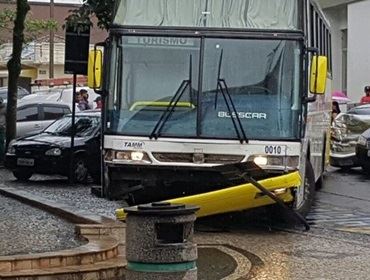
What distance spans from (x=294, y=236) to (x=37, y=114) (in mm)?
14423

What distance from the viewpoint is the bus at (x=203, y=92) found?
11.2 meters

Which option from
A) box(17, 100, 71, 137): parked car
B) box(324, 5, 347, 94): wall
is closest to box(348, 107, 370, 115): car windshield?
box(17, 100, 71, 137): parked car

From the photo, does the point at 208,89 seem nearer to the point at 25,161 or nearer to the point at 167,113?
the point at 167,113

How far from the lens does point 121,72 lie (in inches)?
452

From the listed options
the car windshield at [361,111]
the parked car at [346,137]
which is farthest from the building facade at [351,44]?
the parked car at [346,137]

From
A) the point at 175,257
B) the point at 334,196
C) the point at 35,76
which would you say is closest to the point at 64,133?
the point at 334,196

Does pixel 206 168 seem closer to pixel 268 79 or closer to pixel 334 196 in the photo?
pixel 268 79

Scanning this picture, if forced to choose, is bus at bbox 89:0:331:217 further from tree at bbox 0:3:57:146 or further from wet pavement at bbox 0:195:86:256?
tree at bbox 0:3:57:146

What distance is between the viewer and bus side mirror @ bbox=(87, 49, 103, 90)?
11.4 meters

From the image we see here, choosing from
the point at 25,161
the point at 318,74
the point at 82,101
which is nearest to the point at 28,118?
the point at 82,101

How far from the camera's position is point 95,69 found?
11.4 meters

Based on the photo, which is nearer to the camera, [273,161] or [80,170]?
[273,161]

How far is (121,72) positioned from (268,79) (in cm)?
188

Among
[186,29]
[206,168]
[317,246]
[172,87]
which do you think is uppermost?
[186,29]
